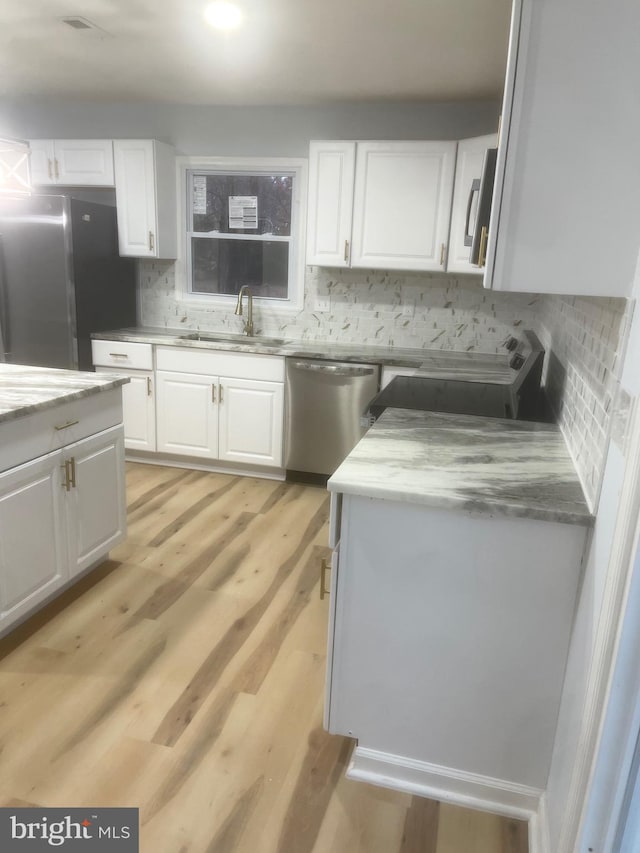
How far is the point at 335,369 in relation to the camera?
3576 millimetres

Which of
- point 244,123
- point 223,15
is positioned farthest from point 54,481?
point 244,123

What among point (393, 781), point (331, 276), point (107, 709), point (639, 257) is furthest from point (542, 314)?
point (107, 709)

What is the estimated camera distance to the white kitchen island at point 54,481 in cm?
204

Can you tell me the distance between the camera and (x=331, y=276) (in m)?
4.08

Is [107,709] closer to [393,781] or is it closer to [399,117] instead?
[393,781]

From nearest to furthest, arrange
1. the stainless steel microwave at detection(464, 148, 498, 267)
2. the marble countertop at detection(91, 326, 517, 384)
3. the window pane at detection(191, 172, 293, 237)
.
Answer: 1. the stainless steel microwave at detection(464, 148, 498, 267)
2. the marble countertop at detection(91, 326, 517, 384)
3. the window pane at detection(191, 172, 293, 237)

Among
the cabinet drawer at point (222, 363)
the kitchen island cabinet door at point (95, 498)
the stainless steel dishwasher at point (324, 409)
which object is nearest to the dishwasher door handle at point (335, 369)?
the stainless steel dishwasher at point (324, 409)

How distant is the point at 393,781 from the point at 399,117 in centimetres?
359

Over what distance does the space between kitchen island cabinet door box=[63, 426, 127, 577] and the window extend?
2.03 meters

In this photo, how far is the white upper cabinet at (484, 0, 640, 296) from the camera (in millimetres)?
1201

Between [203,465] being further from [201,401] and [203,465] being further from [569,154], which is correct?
[569,154]

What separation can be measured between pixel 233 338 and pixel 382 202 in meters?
1.34

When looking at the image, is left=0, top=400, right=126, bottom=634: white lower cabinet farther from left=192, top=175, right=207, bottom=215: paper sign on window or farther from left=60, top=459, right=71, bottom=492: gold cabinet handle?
left=192, top=175, right=207, bottom=215: paper sign on window

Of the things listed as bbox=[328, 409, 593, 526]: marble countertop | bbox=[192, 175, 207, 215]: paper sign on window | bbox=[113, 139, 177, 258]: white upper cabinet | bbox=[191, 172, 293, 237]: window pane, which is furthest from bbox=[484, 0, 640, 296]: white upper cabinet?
bbox=[192, 175, 207, 215]: paper sign on window
